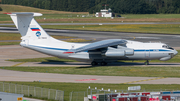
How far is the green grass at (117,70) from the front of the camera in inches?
1437

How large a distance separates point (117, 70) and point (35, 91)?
18264 mm

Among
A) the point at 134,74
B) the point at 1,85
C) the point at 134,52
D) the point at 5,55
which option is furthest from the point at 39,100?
the point at 5,55

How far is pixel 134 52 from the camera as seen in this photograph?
138ft

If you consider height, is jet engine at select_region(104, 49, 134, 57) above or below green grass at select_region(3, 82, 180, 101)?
above

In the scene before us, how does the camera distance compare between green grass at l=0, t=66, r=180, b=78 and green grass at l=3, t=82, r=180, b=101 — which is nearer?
green grass at l=3, t=82, r=180, b=101

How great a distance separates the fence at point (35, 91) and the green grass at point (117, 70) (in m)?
14.7

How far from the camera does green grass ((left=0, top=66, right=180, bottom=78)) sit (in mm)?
36500

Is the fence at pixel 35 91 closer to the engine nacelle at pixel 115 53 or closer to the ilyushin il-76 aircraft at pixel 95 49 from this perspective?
the ilyushin il-76 aircraft at pixel 95 49


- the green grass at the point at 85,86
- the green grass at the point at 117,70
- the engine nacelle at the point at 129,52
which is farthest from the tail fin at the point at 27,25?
the green grass at the point at 85,86

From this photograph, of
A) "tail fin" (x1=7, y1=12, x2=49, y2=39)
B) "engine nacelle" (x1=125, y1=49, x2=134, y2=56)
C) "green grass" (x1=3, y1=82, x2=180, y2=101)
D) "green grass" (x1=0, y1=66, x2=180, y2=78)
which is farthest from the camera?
"tail fin" (x1=7, y1=12, x2=49, y2=39)

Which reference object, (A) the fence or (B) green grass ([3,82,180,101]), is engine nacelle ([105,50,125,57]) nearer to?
(B) green grass ([3,82,180,101])

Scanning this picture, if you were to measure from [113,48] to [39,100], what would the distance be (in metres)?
21.4

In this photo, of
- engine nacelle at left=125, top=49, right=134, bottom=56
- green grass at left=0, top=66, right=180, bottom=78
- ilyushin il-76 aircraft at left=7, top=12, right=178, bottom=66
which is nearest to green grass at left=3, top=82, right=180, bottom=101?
green grass at left=0, top=66, right=180, bottom=78

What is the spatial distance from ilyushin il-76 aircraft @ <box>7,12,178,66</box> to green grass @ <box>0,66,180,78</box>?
192 centimetres
